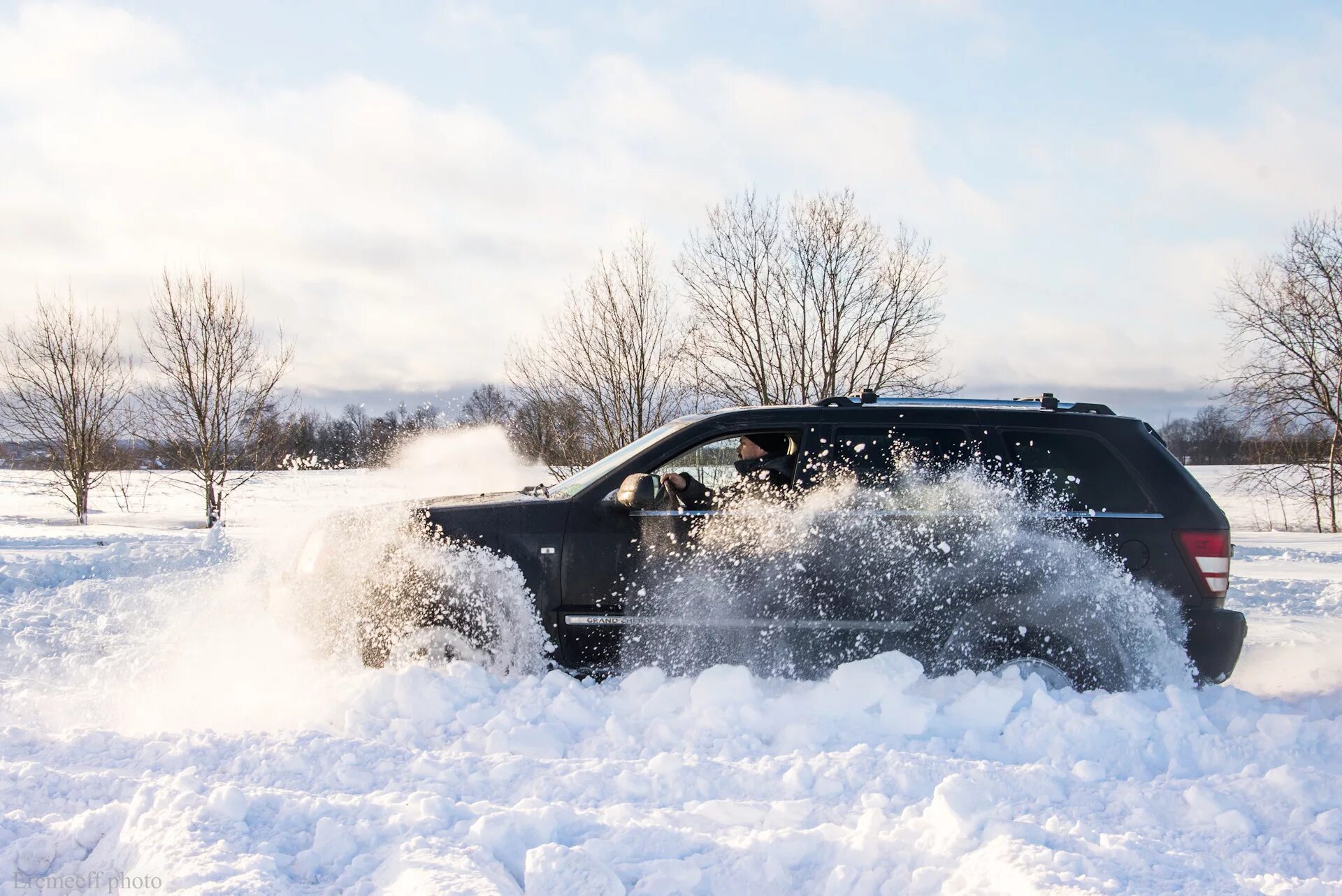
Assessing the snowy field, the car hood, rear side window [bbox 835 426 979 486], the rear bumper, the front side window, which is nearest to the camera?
the snowy field

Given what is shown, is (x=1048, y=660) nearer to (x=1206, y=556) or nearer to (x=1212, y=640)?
(x=1212, y=640)

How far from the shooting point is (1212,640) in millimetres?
4125

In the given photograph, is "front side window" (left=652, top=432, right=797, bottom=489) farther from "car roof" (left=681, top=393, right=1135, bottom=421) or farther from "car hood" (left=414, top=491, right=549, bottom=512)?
"car hood" (left=414, top=491, right=549, bottom=512)

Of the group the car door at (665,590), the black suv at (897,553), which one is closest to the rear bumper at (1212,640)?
the black suv at (897,553)

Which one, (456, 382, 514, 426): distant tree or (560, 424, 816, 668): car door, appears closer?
(560, 424, 816, 668): car door

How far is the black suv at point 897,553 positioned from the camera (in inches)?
165

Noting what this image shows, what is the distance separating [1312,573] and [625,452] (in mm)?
12013

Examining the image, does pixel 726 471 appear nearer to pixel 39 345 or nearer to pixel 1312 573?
pixel 1312 573

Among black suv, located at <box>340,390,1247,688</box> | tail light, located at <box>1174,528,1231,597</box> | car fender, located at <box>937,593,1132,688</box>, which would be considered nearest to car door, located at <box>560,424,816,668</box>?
black suv, located at <box>340,390,1247,688</box>

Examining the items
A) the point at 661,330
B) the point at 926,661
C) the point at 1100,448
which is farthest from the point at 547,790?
the point at 661,330

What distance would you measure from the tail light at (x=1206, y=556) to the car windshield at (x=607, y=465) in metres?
2.68

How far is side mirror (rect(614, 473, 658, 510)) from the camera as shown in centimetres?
435

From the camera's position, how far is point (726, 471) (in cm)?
454

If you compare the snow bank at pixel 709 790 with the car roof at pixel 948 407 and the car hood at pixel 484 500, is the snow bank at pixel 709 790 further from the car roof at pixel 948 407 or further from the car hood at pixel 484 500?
the car roof at pixel 948 407
